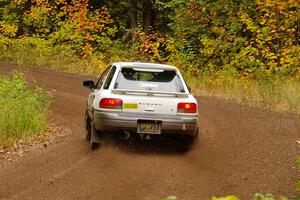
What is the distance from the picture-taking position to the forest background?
71.9 ft

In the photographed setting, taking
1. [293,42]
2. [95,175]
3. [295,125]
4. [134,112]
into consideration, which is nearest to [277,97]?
[295,125]

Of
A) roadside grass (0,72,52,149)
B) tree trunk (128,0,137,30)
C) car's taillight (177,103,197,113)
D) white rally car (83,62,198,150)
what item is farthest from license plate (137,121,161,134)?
tree trunk (128,0,137,30)

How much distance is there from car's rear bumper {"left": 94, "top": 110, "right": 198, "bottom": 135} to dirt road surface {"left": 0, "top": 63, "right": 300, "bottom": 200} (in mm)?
520

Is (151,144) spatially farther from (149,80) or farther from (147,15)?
(147,15)

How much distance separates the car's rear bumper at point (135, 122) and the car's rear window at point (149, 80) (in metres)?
0.62

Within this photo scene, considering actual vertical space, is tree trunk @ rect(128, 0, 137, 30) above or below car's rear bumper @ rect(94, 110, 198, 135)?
above

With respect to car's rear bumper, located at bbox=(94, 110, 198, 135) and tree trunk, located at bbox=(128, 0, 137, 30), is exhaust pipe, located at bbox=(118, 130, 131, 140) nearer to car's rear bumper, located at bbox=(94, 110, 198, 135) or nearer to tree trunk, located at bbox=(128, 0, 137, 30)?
car's rear bumper, located at bbox=(94, 110, 198, 135)

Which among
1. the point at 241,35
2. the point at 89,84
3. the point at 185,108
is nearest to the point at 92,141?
the point at 89,84

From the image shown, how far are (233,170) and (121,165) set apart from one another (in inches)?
74.2

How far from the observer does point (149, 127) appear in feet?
33.8

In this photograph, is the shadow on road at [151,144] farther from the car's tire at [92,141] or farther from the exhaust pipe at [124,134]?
the exhaust pipe at [124,134]

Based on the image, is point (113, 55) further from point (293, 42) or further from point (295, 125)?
point (295, 125)

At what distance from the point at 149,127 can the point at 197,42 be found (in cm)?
1773

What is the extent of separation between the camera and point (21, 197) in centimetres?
831
